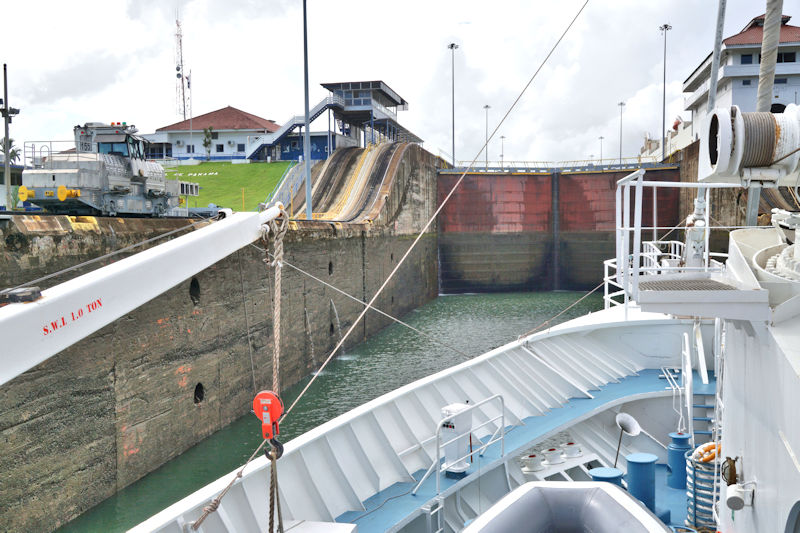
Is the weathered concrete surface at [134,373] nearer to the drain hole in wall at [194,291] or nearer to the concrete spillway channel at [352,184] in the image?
the drain hole in wall at [194,291]

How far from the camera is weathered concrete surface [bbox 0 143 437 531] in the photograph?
26.1 feet

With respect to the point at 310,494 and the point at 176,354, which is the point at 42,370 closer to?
the point at 176,354

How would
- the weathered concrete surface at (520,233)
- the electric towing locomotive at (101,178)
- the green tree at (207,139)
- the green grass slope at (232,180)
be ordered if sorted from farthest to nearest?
the green tree at (207,139) → the green grass slope at (232,180) → the weathered concrete surface at (520,233) → the electric towing locomotive at (101,178)

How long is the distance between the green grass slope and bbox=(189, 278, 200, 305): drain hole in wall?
21.4 m

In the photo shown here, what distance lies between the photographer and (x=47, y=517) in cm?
815

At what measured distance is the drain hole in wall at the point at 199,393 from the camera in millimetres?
11916

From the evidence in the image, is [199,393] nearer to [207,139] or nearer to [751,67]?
[751,67]

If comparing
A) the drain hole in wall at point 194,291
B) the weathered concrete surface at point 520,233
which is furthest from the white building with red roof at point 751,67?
the drain hole in wall at point 194,291

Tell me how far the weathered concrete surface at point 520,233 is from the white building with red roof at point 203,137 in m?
24.3

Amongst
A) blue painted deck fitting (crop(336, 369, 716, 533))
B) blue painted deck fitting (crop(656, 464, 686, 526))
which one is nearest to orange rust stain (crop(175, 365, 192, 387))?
blue painted deck fitting (crop(336, 369, 716, 533))

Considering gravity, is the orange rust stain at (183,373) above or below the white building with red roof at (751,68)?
below

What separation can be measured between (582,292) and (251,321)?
969 inches

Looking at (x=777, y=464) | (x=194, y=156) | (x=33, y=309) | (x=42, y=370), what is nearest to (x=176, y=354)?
(x=42, y=370)

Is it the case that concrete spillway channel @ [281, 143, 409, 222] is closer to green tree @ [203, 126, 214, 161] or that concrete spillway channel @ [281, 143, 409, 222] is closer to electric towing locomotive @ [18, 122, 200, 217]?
electric towing locomotive @ [18, 122, 200, 217]
